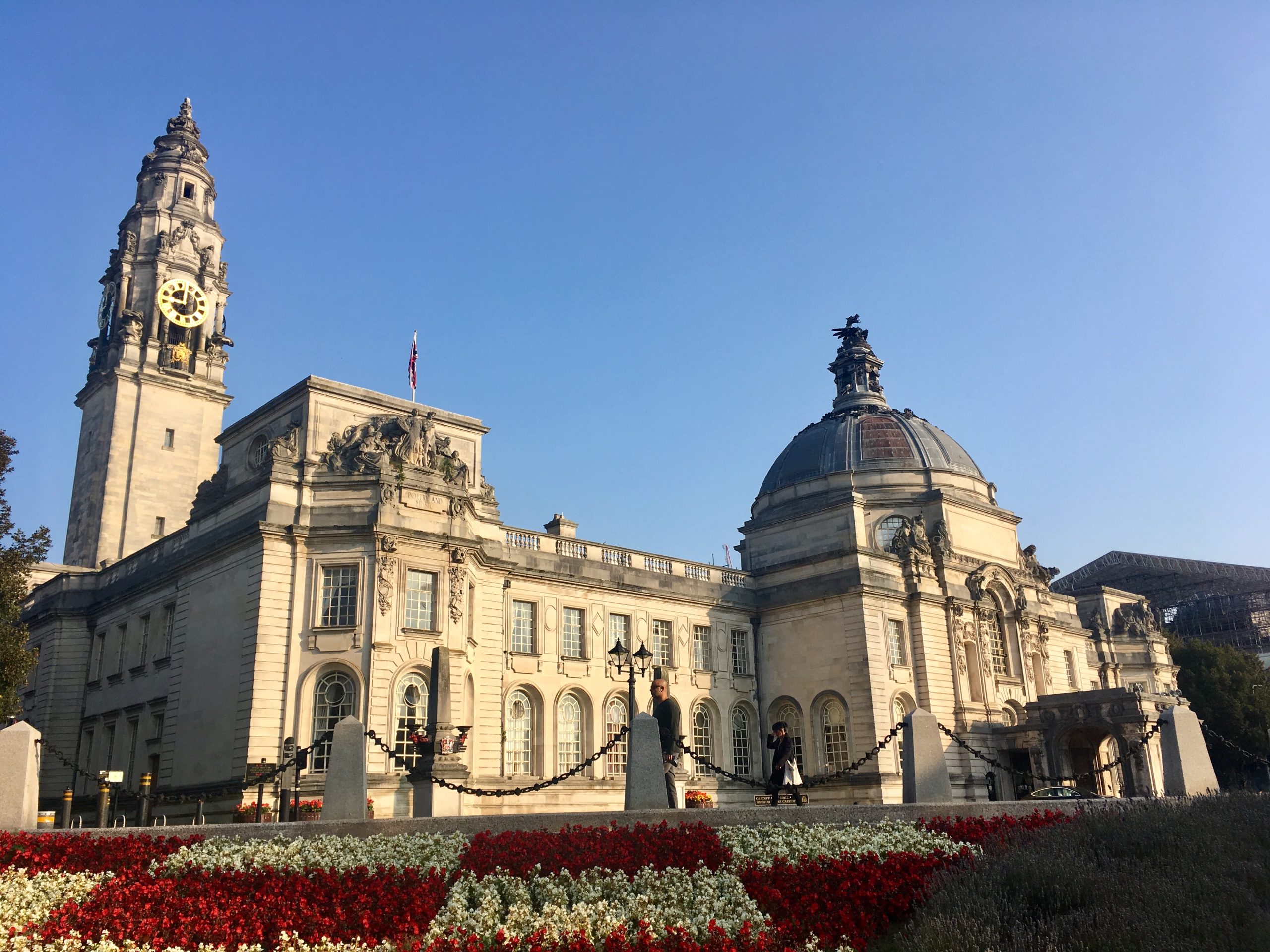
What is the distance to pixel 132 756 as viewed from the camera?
37344mm

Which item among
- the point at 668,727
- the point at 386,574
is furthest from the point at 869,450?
the point at 668,727

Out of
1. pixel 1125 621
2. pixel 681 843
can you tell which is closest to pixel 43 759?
→ pixel 681 843

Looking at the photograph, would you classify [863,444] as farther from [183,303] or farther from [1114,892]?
[1114,892]

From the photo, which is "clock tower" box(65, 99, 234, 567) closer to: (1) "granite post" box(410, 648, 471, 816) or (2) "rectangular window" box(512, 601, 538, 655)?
(2) "rectangular window" box(512, 601, 538, 655)

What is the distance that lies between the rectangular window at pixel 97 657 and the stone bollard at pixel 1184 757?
37.6 m

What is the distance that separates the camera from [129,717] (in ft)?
125

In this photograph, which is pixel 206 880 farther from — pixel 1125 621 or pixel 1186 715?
pixel 1125 621

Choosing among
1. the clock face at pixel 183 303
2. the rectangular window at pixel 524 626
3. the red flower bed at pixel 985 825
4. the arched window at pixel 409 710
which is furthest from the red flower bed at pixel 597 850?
the clock face at pixel 183 303

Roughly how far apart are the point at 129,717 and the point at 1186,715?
3411 centimetres

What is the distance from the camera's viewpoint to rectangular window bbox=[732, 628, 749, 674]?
4753 centimetres

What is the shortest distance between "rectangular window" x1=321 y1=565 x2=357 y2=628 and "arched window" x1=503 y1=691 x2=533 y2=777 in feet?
28.1

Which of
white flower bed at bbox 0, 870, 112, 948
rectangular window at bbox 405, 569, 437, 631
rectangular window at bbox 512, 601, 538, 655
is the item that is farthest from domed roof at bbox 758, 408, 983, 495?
white flower bed at bbox 0, 870, 112, 948

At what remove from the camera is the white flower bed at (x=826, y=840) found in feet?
47.3

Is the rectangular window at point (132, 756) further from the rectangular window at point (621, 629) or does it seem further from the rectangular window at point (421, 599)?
the rectangular window at point (621, 629)
